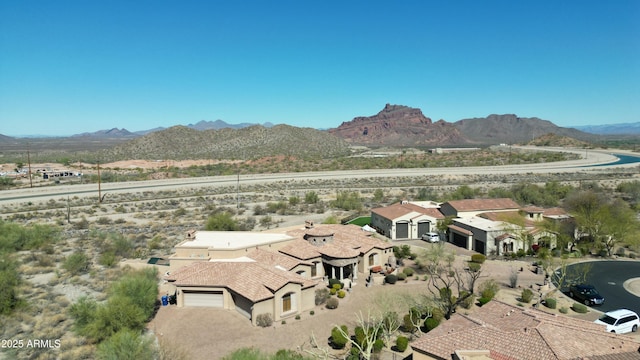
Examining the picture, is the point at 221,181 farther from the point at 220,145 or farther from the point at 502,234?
the point at 220,145

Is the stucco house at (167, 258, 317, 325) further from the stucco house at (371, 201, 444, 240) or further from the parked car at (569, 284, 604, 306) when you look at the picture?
the stucco house at (371, 201, 444, 240)

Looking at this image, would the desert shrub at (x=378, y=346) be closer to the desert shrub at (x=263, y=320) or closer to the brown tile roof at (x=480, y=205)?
the desert shrub at (x=263, y=320)

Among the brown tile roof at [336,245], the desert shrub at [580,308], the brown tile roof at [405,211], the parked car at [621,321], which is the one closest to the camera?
the parked car at [621,321]

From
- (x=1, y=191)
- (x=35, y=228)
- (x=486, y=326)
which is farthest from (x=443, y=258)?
(x=1, y=191)

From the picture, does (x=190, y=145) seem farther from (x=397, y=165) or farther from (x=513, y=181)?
(x=513, y=181)

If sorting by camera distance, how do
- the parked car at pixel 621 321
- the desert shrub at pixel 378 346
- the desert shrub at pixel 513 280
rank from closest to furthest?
the desert shrub at pixel 378 346 → the parked car at pixel 621 321 → the desert shrub at pixel 513 280

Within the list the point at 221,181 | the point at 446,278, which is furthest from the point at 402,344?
the point at 221,181

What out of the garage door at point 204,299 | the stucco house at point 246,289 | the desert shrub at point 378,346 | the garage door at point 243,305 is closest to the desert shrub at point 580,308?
the desert shrub at point 378,346
